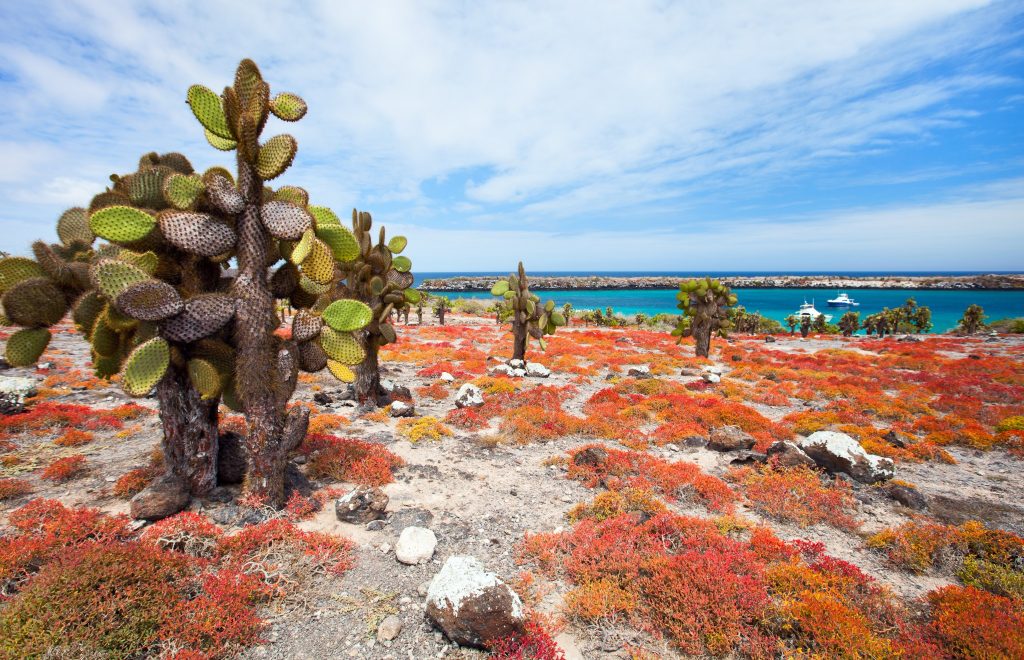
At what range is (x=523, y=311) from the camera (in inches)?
648

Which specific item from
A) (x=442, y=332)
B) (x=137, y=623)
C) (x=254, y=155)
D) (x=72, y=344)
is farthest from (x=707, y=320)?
(x=72, y=344)

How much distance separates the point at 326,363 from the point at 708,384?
13.9m

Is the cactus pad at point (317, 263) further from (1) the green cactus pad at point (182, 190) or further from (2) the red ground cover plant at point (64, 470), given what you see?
(2) the red ground cover plant at point (64, 470)

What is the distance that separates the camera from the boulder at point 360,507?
591cm

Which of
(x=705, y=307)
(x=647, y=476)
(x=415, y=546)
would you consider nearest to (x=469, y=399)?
(x=647, y=476)

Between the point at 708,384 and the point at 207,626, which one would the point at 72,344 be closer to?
the point at 207,626

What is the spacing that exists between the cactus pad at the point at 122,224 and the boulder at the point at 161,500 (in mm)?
3311

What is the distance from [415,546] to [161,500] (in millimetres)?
3527

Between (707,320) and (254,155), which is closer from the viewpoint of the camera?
(254,155)

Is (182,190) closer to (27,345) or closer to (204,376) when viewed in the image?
(204,376)

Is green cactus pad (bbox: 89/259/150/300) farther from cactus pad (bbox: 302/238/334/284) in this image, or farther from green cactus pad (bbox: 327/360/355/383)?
green cactus pad (bbox: 327/360/355/383)

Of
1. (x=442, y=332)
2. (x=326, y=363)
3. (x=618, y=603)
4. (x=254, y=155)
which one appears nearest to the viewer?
(x=618, y=603)

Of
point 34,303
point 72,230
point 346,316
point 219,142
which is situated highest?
point 219,142

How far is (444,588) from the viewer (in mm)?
4133
